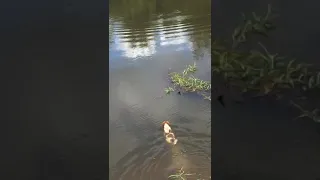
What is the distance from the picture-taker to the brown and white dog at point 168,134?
5.62ft

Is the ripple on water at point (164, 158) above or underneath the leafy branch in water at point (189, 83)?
underneath

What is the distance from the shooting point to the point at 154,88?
175 cm

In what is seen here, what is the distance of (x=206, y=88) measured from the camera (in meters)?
1.72
